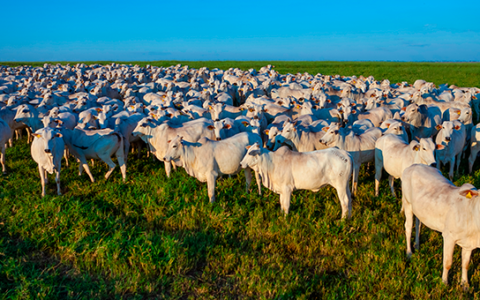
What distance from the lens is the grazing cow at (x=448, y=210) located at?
4.79 meters

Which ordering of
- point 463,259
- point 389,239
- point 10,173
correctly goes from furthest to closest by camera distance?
point 10,173 < point 389,239 < point 463,259

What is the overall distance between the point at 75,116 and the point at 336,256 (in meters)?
10.7

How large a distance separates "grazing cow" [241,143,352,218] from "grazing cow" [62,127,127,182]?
424cm

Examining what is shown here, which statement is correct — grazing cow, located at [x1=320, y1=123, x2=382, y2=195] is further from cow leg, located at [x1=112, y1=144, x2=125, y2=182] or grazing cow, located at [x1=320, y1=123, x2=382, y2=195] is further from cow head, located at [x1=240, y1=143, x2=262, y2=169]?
cow leg, located at [x1=112, y1=144, x2=125, y2=182]

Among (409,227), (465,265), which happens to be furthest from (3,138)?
(465,265)

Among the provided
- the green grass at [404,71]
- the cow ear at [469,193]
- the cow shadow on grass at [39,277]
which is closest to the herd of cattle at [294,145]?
the cow ear at [469,193]

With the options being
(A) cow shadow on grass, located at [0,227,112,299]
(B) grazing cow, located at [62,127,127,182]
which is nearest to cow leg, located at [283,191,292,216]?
(A) cow shadow on grass, located at [0,227,112,299]

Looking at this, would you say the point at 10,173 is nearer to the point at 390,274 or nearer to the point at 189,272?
the point at 189,272

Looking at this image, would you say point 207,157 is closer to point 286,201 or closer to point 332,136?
point 286,201

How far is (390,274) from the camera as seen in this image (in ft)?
17.8

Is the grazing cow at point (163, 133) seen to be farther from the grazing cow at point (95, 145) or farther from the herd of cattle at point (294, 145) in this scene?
the grazing cow at point (95, 145)

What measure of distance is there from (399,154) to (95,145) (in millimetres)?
8144

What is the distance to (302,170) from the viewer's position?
737 cm

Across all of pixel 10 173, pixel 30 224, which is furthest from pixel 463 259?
pixel 10 173
